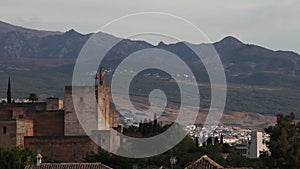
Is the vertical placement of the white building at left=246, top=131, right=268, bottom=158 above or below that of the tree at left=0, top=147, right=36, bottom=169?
below

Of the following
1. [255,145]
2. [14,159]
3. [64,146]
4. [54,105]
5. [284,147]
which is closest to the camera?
[284,147]

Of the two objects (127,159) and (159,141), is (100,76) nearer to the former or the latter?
(159,141)

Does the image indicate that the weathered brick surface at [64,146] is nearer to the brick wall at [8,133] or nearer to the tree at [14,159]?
the brick wall at [8,133]

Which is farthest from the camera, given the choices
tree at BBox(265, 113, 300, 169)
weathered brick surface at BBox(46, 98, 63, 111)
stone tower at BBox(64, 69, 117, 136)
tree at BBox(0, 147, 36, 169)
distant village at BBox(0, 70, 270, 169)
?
weathered brick surface at BBox(46, 98, 63, 111)

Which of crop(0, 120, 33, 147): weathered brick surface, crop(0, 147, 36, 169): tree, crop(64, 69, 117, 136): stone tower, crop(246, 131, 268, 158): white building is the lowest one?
crop(246, 131, 268, 158): white building

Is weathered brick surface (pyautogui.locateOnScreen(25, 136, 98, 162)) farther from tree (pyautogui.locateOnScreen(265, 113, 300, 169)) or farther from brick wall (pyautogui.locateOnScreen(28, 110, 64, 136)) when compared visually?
tree (pyautogui.locateOnScreen(265, 113, 300, 169))

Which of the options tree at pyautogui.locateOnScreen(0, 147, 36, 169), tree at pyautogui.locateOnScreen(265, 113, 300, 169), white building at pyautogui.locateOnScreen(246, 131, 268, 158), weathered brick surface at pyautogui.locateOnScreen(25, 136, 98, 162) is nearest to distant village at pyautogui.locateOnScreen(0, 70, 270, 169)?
weathered brick surface at pyautogui.locateOnScreen(25, 136, 98, 162)

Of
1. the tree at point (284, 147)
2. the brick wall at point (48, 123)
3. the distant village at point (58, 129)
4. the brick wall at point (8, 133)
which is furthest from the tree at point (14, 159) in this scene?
the tree at point (284, 147)

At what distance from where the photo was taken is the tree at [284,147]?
43.7m

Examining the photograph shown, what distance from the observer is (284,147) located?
4372cm

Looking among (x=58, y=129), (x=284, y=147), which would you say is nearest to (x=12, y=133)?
(x=58, y=129)

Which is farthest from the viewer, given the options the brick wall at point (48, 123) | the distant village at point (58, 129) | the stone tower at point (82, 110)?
the brick wall at point (48, 123)

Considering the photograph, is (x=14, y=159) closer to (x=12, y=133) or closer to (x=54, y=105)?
(x=12, y=133)

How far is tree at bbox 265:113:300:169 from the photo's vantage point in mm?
43688
